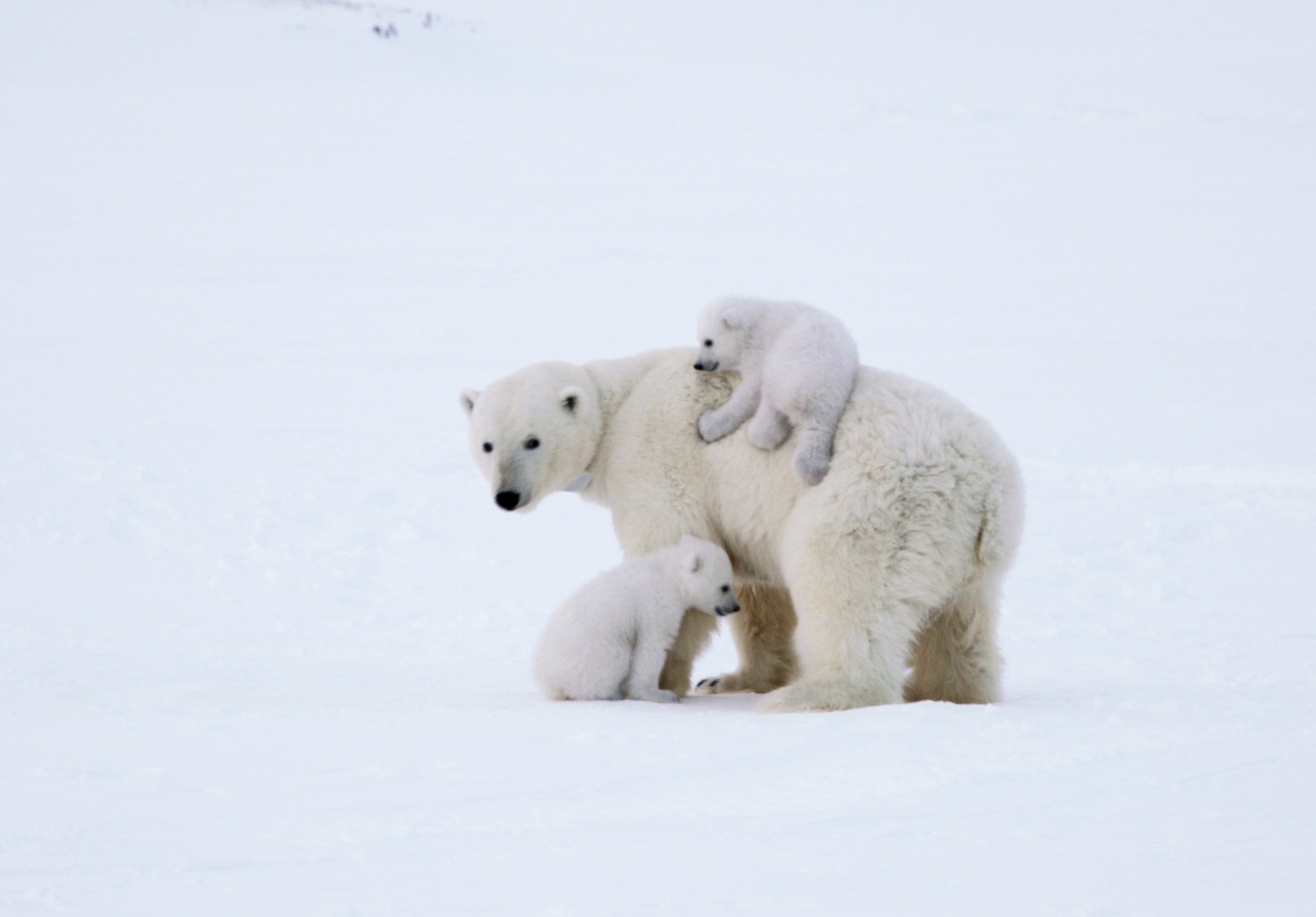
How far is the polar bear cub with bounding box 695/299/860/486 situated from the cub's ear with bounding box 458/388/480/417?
0.94m

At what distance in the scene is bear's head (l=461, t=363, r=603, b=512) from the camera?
5.48 m

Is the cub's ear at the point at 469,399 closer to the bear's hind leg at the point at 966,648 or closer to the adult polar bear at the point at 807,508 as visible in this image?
the adult polar bear at the point at 807,508

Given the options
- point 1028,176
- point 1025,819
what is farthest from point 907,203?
point 1025,819

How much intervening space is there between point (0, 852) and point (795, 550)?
2841mm

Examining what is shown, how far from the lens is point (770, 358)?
5324 mm

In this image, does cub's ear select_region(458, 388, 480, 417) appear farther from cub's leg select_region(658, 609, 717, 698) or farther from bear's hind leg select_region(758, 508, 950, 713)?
bear's hind leg select_region(758, 508, 950, 713)

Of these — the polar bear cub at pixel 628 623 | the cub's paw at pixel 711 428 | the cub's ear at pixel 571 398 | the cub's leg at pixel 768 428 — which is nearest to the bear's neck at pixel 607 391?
the cub's ear at pixel 571 398

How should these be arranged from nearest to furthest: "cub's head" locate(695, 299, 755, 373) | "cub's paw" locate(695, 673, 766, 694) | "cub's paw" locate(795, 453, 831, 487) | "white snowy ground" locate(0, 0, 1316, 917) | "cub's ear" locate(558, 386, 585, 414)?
"white snowy ground" locate(0, 0, 1316, 917) < "cub's paw" locate(795, 453, 831, 487) < "cub's head" locate(695, 299, 755, 373) < "cub's ear" locate(558, 386, 585, 414) < "cub's paw" locate(695, 673, 766, 694)

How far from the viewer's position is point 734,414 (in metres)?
5.48

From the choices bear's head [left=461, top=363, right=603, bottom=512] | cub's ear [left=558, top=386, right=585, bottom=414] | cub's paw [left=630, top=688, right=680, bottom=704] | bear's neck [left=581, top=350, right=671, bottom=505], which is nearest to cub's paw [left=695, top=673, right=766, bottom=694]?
cub's paw [left=630, top=688, right=680, bottom=704]

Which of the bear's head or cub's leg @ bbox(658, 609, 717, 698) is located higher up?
the bear's head

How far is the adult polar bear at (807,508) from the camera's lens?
5043 millimetres

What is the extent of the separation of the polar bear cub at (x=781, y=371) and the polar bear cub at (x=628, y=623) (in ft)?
1.64

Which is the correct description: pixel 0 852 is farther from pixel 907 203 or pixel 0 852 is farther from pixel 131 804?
pixel 907 203
